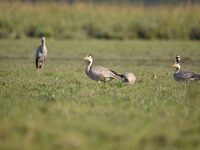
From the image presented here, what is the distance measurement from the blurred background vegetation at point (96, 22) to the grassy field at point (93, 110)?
10.2m

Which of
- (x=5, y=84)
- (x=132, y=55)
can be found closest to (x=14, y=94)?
(x=5, y=84)

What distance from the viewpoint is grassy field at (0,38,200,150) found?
7.69 m

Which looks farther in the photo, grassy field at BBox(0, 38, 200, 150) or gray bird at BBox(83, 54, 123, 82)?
gray bird at BBox(83, 54, 123, 82)

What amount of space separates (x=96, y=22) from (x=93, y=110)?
20727 mm

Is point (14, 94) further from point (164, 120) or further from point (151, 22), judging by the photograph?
point (151, 22)

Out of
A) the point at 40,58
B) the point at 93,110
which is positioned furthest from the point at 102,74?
the point at 93,110

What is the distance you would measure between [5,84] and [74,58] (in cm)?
824

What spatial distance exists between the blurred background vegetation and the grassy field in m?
10.2

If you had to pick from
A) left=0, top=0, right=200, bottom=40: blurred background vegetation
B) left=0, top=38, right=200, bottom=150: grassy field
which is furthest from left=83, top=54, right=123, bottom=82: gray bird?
left=0, top=0, right=200, bottom=40: blurred background vegetation

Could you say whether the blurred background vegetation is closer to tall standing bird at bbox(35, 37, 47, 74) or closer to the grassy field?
the grassy field

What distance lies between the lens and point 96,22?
98.7ft

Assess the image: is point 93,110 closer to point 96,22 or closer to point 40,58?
point 40,58

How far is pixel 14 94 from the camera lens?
11375mm

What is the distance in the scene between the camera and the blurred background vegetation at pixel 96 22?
1153 inches
